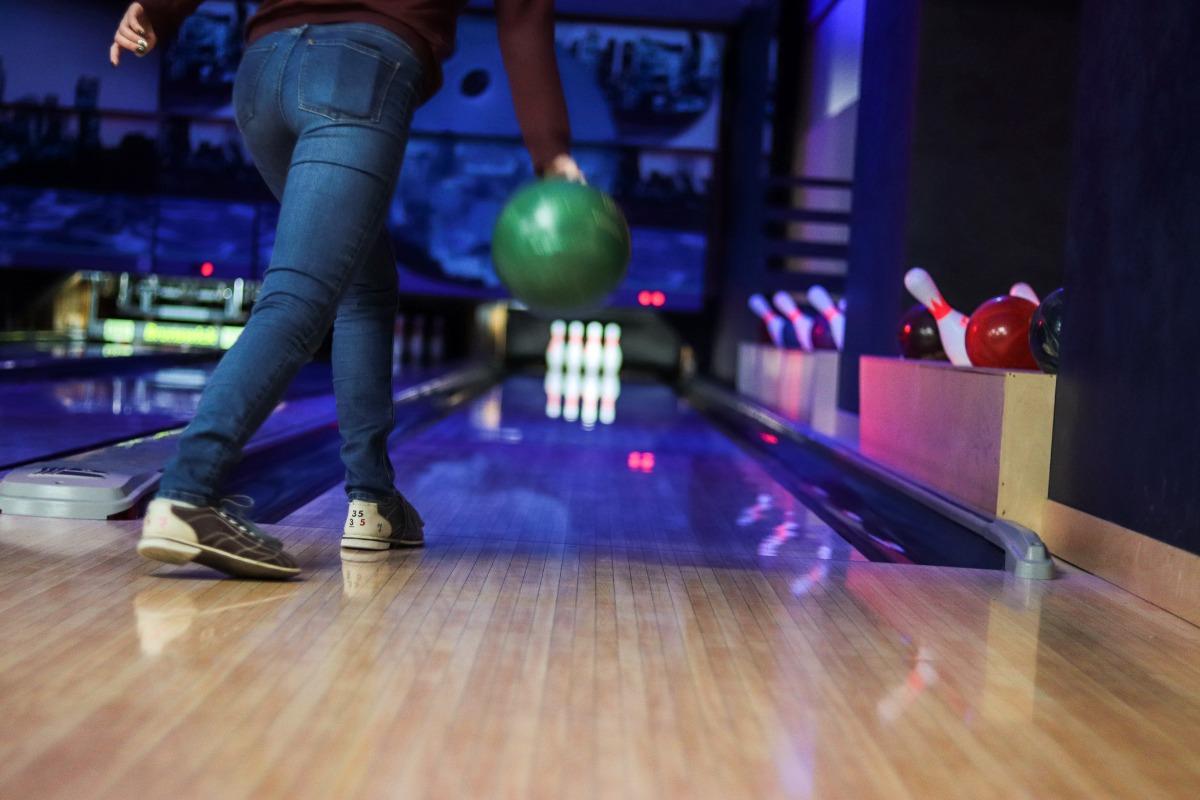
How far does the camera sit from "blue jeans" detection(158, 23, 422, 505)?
1.46 m

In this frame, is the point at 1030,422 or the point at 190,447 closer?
the point at 190,447

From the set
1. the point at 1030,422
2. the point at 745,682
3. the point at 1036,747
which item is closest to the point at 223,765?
the point at 745,682

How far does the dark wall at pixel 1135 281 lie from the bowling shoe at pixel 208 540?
4.16 ft

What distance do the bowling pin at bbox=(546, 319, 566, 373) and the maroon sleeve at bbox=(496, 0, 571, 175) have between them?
8.58 metres

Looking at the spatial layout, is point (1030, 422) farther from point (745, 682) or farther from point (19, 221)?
point (19, 221)

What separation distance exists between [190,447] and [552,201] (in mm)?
547

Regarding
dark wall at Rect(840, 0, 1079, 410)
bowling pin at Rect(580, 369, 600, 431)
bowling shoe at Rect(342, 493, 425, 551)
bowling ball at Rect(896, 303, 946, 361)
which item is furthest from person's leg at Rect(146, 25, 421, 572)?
bowling pin at Rect(580, 369, 600, 431)

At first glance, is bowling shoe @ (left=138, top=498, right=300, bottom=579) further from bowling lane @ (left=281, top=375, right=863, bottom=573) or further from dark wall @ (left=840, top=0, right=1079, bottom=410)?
dark wall @ (left=840, top=0, right=1079, bottom=410)

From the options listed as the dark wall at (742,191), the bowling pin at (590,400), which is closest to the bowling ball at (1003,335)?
the bowling pin at (590,400)

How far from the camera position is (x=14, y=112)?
890cm

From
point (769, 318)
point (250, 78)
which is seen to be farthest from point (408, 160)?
point (250, 78)

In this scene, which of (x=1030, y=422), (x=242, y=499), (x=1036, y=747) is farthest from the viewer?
(x=1030, y=422)

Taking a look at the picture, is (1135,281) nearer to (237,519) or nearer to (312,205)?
(312,205)

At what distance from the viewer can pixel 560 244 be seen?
5.30 ft
